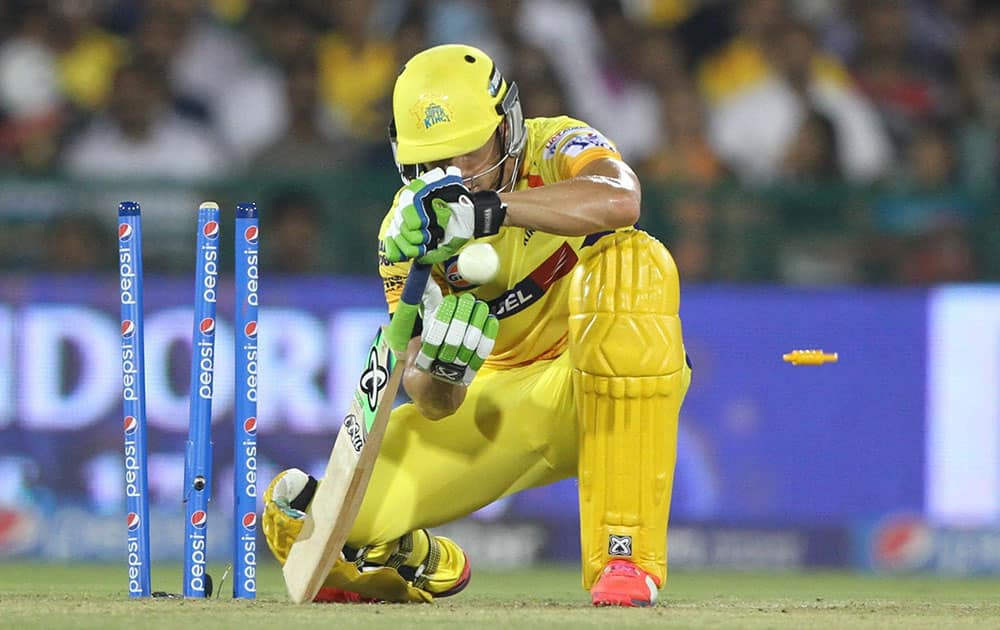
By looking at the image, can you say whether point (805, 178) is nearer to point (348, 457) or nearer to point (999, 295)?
point (999, 295)

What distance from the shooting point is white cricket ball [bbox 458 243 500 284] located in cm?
448

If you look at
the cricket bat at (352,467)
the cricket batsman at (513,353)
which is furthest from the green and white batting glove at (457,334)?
the cricket bat at (352,467)

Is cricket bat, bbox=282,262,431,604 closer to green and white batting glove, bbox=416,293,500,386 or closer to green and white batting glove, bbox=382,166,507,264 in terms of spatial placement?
green and white batting glove, bbox=416,293,500,386

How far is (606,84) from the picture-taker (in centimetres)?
1035

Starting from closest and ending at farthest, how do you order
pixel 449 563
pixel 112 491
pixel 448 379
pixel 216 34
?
pixel 448 379 < pixel 449 563 < pixel 112 491 < pixel 216 34

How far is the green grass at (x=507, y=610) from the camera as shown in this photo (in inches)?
168

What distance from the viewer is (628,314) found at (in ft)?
15.9

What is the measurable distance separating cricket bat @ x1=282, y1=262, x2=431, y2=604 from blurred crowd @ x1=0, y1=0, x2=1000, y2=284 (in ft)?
11.1

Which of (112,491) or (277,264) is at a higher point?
(277,264)

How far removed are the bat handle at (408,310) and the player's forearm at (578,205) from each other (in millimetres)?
296

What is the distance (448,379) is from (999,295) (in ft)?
14.8

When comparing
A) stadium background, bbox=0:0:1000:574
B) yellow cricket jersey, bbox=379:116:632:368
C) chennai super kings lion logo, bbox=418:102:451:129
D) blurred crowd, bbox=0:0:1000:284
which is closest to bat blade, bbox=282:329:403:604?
yellow cricket jersey, bbox=379:116:632:368

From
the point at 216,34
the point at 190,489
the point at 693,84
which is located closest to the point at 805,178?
the point at 693,84

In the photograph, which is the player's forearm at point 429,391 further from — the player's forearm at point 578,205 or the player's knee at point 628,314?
the player's forearm at point 578,205
